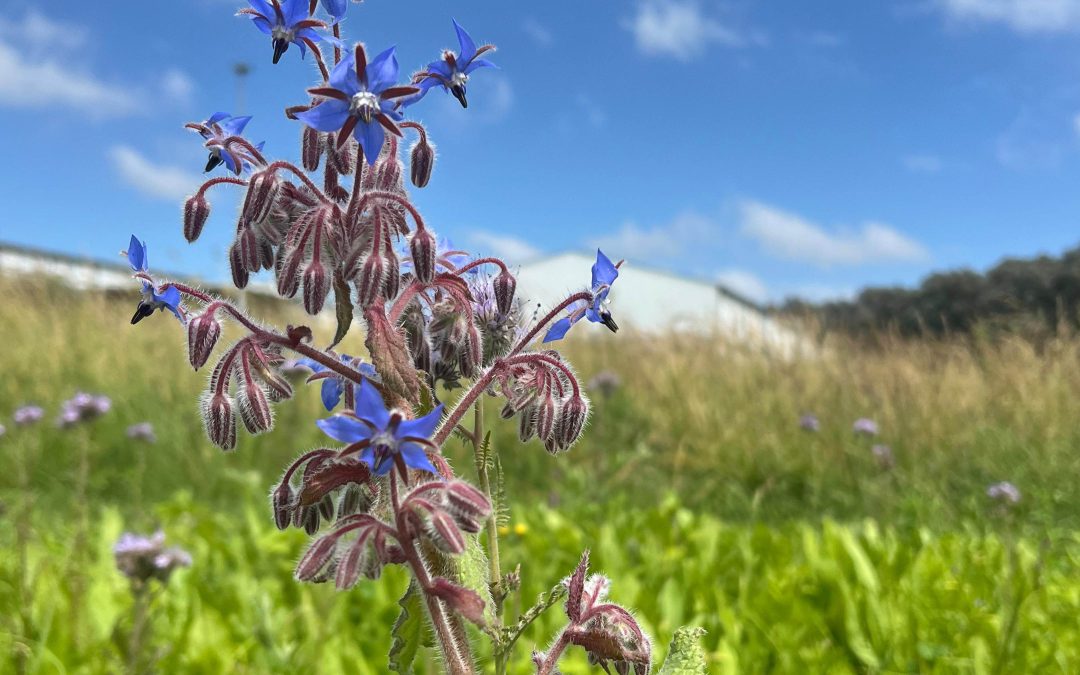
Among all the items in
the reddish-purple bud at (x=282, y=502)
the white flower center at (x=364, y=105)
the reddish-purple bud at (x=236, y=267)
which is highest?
the white flower center at (x=364, y=105)

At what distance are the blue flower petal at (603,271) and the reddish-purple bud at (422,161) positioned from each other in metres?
0.27

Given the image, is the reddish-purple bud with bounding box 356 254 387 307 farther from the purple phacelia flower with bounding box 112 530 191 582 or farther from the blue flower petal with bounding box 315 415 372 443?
the purple phacelia flower with bounding box 112 530 191 582

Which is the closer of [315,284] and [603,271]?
[315,284]

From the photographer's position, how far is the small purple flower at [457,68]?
1.11 meters

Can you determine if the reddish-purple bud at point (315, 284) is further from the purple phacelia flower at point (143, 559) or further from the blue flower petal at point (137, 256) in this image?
the purple phacelia flower at point (143, 559)

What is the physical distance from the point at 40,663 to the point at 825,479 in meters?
5.52

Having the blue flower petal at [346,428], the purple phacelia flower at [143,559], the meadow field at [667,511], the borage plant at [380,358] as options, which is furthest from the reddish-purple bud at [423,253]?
the purple phacelia flower at [143,559]

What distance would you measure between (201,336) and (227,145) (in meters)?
0.28

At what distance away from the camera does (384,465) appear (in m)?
0.88

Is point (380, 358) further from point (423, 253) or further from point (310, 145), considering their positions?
point (310, 145)

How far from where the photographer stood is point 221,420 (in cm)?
107

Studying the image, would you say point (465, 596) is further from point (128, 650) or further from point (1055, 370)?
point (1055, 370)

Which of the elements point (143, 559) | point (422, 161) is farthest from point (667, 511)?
point (422, 161)

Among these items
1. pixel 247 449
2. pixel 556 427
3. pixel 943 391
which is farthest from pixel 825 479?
pixel 556 427
